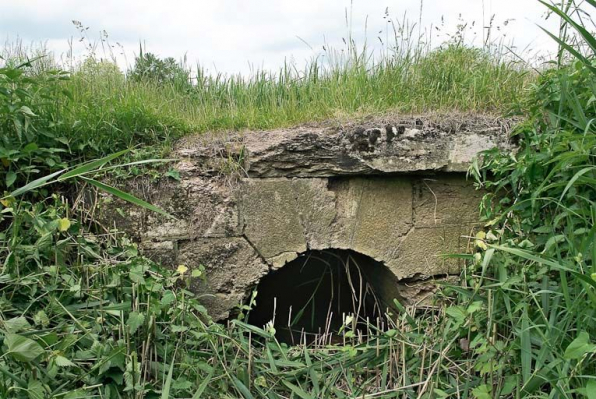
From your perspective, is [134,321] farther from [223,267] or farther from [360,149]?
[360,149]

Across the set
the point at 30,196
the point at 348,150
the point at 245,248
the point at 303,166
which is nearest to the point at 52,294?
the point at 30,196

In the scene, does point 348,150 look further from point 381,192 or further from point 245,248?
point 245,248

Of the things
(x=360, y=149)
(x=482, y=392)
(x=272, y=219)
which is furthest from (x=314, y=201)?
(x=482, y=392)

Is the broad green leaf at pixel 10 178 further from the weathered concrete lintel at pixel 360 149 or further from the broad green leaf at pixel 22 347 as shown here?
the broad green leaf at pixel 22 347

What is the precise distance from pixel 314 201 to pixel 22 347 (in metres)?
1.73

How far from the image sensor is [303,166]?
3127mm

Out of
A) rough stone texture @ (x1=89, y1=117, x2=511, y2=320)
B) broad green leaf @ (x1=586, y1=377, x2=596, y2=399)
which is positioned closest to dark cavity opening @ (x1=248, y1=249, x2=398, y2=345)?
rough stone texture @ (x1=89, y1=117, x2=511, y2=320)

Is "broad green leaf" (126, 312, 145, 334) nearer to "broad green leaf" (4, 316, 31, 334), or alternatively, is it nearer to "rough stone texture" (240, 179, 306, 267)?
"broad green leaf" (4, 316, 31, 334)

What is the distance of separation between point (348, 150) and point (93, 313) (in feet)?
5.28

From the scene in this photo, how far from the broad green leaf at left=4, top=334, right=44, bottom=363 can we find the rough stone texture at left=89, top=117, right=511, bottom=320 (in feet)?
3.70

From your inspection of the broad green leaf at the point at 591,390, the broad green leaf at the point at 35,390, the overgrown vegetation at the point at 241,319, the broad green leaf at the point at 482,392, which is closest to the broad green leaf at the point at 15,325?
the overgrown vegetation at the point at 241,319

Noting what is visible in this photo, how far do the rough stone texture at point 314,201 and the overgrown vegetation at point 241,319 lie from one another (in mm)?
167

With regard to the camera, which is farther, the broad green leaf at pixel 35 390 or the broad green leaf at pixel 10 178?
the broad green leaf at pixel 10 178

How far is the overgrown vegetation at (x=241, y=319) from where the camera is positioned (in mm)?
2209
